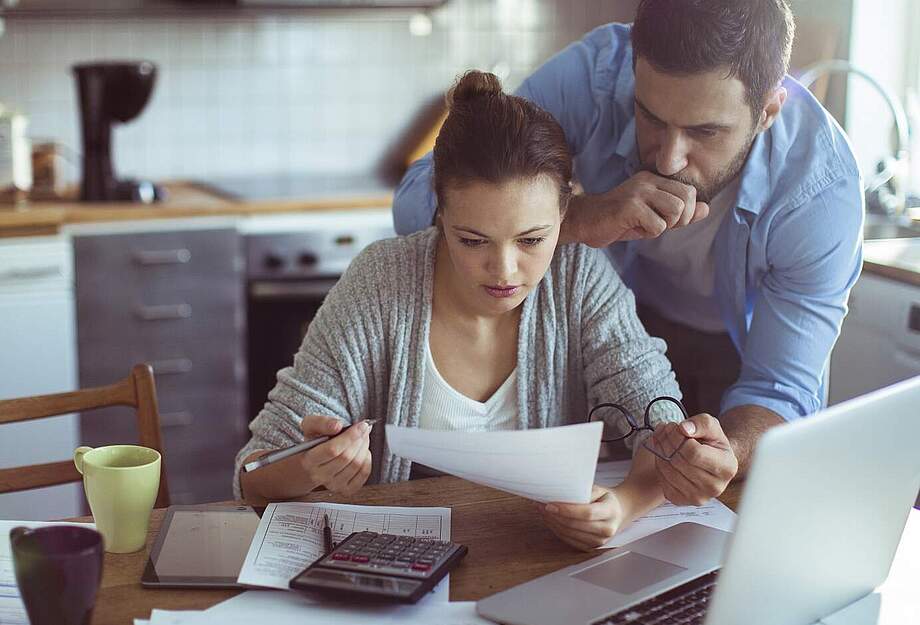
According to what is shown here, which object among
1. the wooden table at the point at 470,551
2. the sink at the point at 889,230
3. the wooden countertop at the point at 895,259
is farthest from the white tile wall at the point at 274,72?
the wooden table at the point at 470,551

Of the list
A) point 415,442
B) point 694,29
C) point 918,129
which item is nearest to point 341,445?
point 415,442

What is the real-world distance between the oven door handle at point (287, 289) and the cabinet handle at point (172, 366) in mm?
258

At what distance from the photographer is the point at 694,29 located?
154 centimetres

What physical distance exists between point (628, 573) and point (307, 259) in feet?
6.89

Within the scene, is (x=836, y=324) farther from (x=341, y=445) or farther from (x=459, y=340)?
(x=341, y=445)

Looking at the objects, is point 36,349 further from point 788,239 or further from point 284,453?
point 788,239

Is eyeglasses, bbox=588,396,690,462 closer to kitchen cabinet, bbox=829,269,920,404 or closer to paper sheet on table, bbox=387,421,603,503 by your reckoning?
paper sheet on table, bbox=387,421,603,503

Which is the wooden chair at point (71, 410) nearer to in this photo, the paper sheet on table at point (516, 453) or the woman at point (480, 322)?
the woman at point (480, 322)

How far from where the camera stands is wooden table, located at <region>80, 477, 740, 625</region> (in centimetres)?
115

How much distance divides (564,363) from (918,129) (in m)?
2.20

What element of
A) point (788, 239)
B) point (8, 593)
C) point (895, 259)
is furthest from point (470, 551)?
point (895, 259)

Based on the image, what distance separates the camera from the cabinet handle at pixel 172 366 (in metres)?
3.09

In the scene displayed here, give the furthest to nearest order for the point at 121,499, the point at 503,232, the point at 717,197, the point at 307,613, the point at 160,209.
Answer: the point at 160,209
the point at 717,197
the point at 503,232
the point at 121,499
the point at 307,613

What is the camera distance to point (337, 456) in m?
1.30
